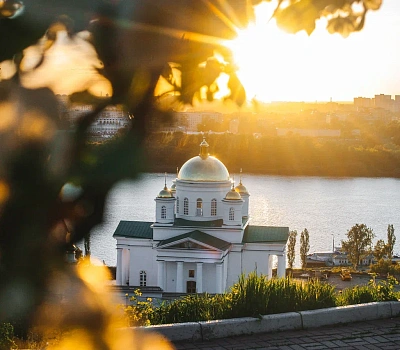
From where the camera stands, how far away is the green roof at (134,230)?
383 inches

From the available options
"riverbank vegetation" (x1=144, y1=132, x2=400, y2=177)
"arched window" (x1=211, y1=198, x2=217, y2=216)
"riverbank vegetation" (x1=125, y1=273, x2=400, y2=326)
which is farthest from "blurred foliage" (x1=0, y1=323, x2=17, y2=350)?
"riverbank vegetation" (x1=144, y1=132, x2=400, y2=177)

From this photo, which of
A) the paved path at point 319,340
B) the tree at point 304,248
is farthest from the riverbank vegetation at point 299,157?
the paved path at point 319,340

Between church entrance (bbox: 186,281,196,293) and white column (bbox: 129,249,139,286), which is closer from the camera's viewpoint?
church entrance (bbox: 186,281,196,293)

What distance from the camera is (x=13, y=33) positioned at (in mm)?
896

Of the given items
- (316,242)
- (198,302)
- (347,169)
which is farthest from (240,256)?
(347,169)

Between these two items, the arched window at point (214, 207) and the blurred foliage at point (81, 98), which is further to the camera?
the arched window at point (214, 207)

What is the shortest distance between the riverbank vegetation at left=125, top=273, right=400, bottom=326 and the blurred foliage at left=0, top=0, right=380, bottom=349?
1.07 m

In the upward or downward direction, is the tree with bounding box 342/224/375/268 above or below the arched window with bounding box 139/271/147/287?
above

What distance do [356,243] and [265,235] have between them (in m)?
3.63

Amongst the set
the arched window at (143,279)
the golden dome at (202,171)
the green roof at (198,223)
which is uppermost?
the golden dome at (202,171)

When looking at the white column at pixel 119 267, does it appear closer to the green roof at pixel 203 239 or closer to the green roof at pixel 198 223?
the green roof at pixel 203 239

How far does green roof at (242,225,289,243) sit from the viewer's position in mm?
9602

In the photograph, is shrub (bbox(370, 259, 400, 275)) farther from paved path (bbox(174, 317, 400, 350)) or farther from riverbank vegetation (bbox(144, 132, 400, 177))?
riverbank vegetation (bbox(144, 132, 400, 177))

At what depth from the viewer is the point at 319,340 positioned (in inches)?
77.8
